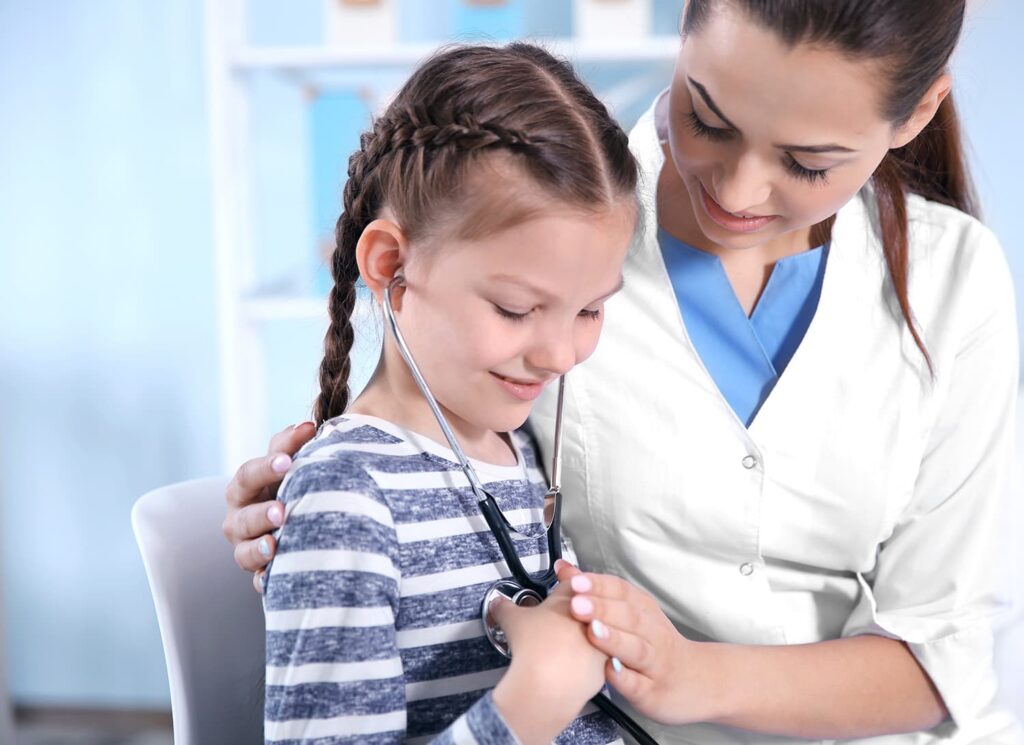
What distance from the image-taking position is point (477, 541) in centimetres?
105

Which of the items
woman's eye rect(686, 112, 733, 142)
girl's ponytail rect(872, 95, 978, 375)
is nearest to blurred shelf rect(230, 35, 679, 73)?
girl's ponytail rect(872, 95, 978, 375)

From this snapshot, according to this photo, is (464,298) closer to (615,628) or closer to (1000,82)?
(615,628)

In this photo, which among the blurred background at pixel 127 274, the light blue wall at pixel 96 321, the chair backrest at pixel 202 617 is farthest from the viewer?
the light blue wall at pixel 96 321

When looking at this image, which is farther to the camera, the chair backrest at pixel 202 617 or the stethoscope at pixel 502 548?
the chair backrest at pixel 202 617

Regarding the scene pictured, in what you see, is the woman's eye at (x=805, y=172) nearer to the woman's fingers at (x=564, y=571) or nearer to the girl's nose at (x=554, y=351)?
the girl's nose at (x=554, y=351)

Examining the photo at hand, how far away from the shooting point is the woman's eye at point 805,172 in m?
1.07

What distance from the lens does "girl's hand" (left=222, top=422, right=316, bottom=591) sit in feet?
3.22

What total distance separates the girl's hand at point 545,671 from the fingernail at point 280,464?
251 mm

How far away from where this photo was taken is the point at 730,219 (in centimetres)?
112

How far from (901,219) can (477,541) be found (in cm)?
61

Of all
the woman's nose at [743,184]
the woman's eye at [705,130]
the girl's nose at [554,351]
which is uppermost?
the woman's eye at [705,130]

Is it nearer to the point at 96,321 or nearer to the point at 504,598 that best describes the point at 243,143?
the point at 96,321

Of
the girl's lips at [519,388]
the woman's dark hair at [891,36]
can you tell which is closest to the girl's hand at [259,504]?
the girl's lips at [519,388]

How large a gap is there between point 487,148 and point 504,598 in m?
0.40
